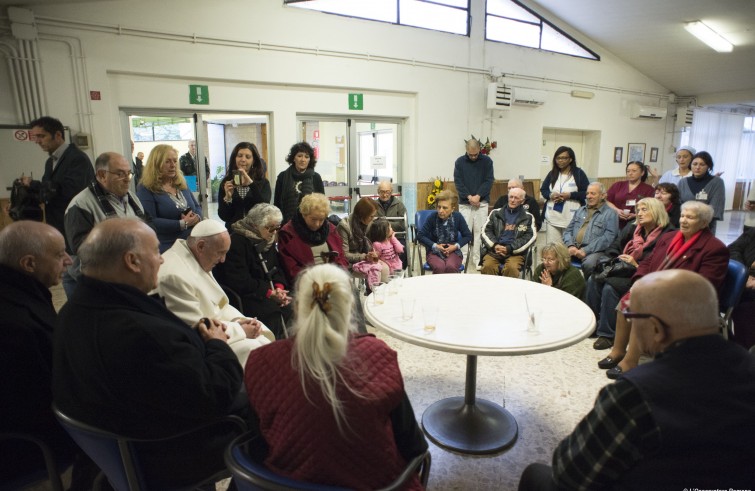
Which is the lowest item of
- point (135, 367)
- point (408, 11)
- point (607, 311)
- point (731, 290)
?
point (607, 311)

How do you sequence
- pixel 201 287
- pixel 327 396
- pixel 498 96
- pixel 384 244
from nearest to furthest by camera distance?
pixel 327 396, pixel 201 287, pixel 384 244, pixel 498 96

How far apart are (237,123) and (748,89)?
10030mm

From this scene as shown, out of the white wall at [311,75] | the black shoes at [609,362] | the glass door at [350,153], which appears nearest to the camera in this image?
the black shoes at [609,362]

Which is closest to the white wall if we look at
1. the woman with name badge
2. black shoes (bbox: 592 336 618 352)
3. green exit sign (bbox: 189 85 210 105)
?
green exit sign (bbox: 189 85 210 105)

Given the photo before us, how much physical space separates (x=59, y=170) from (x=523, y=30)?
23.8 feet

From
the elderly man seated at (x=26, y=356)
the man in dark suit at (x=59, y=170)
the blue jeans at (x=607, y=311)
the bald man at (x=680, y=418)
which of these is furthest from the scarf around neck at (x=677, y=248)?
the man in dark suit at (x=59, y=170)

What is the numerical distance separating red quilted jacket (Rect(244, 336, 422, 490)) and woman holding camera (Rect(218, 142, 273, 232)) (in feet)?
8.22

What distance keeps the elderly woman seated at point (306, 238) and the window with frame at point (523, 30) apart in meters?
5.59

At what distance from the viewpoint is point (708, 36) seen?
7.14m

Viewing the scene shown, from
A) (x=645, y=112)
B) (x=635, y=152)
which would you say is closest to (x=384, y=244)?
(x=635, y=152)

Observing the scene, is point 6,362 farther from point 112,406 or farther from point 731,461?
point 731,461

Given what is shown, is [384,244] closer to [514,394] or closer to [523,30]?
[514,394]

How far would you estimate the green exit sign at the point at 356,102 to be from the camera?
20.6 feet

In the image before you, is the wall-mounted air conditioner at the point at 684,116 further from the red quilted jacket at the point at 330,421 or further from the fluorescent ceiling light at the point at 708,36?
the red quilted jacket at the point at 330,421
